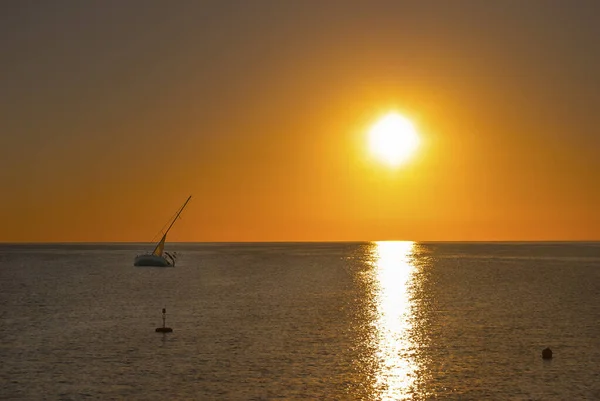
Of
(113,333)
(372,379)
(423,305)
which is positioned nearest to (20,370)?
(113,333)

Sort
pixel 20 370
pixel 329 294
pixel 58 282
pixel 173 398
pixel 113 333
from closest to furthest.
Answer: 1. pixel 173 398
2. pixel 20 370
3. pixel 113 333
4. pixel 329 294
5. pixel 58 282

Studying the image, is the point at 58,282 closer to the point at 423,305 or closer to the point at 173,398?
the point at 423,305

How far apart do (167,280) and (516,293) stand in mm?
83042

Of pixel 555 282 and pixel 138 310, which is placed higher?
pixel 555 282

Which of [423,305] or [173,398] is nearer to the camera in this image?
[173,398]

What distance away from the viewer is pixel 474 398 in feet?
138

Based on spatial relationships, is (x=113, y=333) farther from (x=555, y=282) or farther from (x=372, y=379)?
(x=555, y=282)

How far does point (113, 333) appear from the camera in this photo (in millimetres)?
71312

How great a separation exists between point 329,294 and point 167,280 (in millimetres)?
56533

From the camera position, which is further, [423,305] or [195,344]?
[423,305]

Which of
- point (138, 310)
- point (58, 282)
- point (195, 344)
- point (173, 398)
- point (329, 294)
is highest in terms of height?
point (58, 282)

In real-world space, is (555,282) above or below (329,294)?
above

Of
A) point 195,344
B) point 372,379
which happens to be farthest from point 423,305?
point 372,379

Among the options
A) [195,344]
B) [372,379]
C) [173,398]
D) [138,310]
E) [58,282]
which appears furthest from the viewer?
[58,282]
